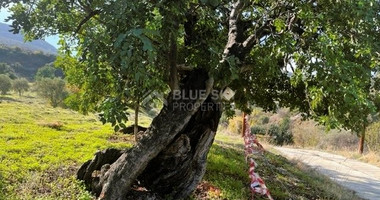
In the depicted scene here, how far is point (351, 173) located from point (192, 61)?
10653mm

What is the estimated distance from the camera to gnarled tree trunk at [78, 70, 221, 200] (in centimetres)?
521

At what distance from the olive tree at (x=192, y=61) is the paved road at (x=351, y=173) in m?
5.06

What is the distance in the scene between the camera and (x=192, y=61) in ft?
18.9

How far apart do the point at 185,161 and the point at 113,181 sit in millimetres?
1285

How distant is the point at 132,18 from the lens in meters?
3.14

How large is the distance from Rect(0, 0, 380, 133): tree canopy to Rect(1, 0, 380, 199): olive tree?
2 cm

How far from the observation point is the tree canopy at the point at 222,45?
326 cm

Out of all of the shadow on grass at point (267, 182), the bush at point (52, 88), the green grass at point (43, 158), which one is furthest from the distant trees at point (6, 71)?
the shadow on grass at point (267, 182)

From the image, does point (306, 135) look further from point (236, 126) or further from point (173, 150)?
point (173, 150)

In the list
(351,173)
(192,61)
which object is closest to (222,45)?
(192,61)

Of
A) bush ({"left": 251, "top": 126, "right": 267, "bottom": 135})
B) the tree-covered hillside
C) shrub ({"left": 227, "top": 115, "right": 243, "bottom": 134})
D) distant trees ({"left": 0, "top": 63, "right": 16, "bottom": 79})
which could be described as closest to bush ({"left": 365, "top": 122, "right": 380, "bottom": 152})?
bush ({"left": 251, "top": 126, "right": 267, "bottom": 135})

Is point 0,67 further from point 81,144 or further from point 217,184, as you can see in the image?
point 217,184

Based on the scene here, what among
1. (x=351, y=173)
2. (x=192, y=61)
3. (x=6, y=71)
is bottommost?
(x=351, y=173)

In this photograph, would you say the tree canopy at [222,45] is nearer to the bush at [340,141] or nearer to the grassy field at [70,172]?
the grassy field at [70,172]
